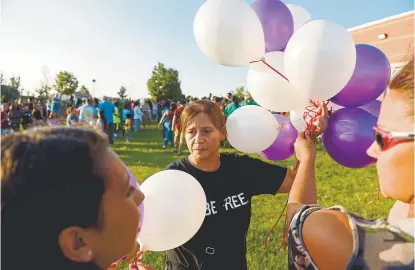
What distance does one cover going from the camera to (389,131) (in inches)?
44.1

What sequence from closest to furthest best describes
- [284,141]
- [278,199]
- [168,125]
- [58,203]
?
[58,203]
[284,141]
[278,199]
[168,125]

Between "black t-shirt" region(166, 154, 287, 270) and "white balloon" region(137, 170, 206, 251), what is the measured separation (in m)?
0.38

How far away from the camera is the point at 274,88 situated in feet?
7.09

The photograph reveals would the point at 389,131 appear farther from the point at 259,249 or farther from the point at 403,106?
the point at 259,249

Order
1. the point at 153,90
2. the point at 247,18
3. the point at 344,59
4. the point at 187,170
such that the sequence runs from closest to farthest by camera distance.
A: the point at 344,59
the point at 247,18
the point at 187,170
the point at 153,90

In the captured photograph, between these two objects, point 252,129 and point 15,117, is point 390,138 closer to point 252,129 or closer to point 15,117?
point 252,129

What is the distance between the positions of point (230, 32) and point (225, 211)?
1064 millimetres

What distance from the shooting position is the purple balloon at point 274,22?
7.13ft

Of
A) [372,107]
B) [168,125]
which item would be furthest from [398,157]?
[168,125]

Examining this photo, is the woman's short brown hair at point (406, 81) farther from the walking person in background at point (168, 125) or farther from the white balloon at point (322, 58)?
the walking person in background at point (168, 125)

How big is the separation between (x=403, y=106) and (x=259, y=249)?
9.64ft

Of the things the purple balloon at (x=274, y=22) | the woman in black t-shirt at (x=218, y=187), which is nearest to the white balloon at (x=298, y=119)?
the woman in black t-shirt at (x=218, y=187)

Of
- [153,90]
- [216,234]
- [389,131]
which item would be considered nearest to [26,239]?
[389,131]

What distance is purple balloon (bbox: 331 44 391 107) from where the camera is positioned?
6.29 feet
